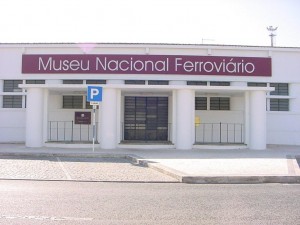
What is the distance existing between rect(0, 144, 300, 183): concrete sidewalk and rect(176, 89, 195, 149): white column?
2.13ft

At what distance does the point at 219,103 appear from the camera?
68.8 feet

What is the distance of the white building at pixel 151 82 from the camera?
66.4 ft

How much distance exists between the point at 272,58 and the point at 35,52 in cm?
1332

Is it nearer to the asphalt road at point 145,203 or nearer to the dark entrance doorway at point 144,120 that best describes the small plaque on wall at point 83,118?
the dark entrance doorway at point 144,120

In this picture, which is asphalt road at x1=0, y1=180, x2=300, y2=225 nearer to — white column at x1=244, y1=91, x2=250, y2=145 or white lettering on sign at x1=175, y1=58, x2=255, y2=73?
white column at x1=244, y1=91, x2=250, y2=145

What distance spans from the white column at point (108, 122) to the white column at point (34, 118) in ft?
9.97

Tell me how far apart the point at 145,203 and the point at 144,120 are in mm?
13478

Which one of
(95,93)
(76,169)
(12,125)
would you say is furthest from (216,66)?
(12,125)

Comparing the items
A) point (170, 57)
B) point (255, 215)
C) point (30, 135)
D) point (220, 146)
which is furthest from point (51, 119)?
point (255, 215)

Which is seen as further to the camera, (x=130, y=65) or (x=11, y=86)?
(x=11, y=86)

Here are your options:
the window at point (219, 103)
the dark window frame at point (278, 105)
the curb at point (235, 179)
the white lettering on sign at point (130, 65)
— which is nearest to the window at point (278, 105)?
the dark window frame at point (278, 105)

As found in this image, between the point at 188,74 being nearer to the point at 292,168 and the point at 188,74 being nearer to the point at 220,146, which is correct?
the point at 220,146

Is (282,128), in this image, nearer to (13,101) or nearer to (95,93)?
(95,93)

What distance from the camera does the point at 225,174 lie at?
10688 millimetres
